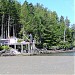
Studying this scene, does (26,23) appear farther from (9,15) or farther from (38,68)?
(38,68)

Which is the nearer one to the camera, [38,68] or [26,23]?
[38,68]

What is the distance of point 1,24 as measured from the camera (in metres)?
81.4

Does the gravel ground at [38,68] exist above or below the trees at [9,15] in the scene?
below

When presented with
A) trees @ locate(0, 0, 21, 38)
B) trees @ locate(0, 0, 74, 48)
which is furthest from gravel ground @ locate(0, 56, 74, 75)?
trees @ locate(0, 0, 74, 48)

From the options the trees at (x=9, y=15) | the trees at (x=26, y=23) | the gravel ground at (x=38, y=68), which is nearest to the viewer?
the gravel ground at (x=38, y=68)

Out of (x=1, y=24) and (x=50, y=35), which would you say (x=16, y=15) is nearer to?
(x=1, y=24)

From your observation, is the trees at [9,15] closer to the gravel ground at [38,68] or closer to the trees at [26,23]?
the trees at [26,23]

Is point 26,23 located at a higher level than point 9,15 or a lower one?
lower

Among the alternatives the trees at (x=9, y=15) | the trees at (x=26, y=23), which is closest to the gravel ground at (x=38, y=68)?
the trees at (x=9, y=15)

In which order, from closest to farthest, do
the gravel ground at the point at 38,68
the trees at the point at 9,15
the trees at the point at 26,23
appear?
1. the gravel ground at the point at 38,68
2. the trees at the point at 9,15
3. the trees at the point at 26,23

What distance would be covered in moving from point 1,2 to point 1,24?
24.6ft

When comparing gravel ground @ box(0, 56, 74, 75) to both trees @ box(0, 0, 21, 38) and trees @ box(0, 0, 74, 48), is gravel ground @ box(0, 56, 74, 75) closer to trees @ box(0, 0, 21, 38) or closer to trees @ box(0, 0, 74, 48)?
trees @ box(0, 0, 21, 38)

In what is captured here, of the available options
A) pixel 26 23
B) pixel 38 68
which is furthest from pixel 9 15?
Result: pixel 38 68

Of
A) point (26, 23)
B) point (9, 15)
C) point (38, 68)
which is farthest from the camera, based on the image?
point (26, 23)
